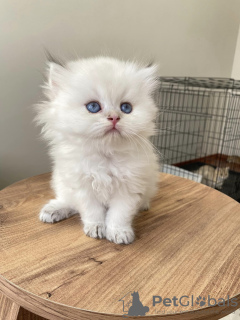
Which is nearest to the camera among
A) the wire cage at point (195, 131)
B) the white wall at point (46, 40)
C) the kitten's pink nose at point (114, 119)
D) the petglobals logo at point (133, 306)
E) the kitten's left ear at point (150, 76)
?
the petglobals logo at point (133, 306)

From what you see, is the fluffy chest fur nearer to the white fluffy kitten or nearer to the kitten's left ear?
the white fluffy kitten

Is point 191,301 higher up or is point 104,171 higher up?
point 104,171

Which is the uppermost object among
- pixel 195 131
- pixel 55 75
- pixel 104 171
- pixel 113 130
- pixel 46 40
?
pixel 46 40

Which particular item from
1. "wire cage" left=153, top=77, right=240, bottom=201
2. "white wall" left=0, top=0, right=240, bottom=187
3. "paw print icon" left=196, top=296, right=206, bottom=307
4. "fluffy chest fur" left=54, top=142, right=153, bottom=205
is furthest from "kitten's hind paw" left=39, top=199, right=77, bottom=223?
"wire cage" left=153, top=77, right=240, bottom=201

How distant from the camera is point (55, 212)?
2.65ft

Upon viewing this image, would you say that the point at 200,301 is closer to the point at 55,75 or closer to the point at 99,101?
the point at 99,101

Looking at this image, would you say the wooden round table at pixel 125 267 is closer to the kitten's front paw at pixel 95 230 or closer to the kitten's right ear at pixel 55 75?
the kitten's front paw at pixel 95 230

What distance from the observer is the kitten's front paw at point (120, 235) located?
0.70 metres

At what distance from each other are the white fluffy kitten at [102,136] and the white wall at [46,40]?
477 mm

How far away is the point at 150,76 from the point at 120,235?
432 millimetres

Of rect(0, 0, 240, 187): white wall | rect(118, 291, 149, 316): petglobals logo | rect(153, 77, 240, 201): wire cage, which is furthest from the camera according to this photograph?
rect(153, 77, 240, 201): wire cage

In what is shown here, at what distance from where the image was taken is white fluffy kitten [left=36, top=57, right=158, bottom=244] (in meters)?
0.66

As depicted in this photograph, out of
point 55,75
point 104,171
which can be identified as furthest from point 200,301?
point 55,75

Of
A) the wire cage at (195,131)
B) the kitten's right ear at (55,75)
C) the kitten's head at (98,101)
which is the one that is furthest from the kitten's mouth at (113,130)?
the wire cage at (195,131)
